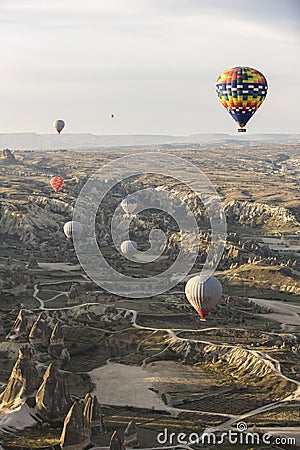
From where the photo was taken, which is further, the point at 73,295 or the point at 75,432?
the point at 73,295

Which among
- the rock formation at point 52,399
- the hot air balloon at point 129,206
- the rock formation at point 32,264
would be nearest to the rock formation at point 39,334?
the rock formation at point 52,399

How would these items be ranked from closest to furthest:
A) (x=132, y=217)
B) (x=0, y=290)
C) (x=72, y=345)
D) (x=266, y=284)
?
(x=72, y=345)
(x=0, y=290)
(x=266, y=284)
(x=132, y=217)

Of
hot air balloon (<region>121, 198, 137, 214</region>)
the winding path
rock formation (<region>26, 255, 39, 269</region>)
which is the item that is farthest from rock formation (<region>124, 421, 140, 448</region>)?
hot air balloon (<region>121, 198, 137, 214</region>)

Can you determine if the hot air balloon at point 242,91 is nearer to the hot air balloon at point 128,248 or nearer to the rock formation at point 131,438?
the rock formation at point 131,438

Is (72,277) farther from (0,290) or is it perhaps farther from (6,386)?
(6,386)

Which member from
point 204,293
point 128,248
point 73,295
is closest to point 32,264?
point 128,248

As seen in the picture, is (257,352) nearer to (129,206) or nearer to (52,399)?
(52,399)

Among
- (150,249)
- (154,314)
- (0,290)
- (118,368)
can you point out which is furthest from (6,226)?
(118,368)

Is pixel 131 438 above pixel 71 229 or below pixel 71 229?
below
